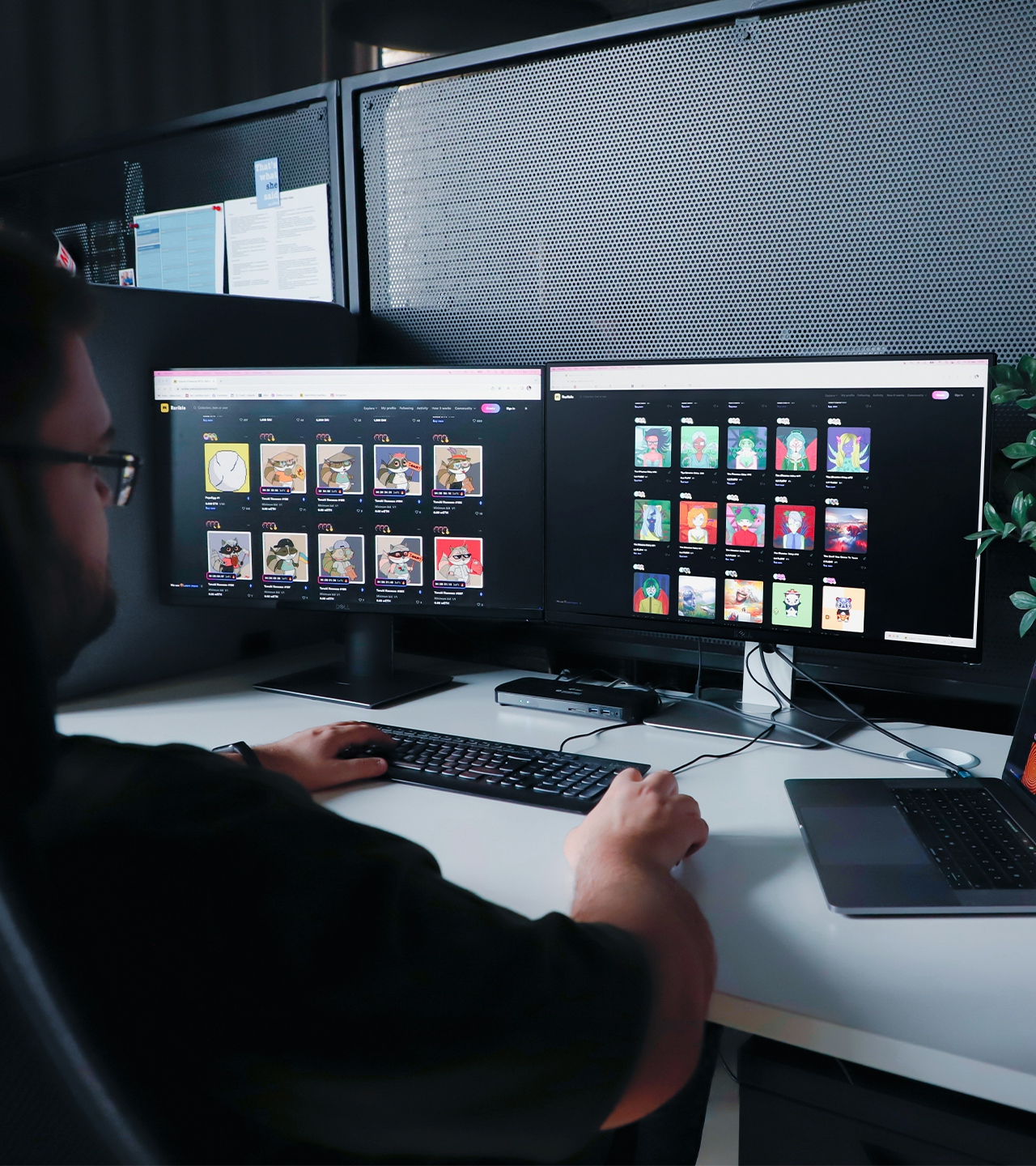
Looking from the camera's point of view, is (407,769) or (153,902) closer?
(153,902)

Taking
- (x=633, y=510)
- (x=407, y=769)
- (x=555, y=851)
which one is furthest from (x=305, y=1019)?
(x=633, y=510)

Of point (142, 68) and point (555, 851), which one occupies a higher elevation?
point (142, 68)

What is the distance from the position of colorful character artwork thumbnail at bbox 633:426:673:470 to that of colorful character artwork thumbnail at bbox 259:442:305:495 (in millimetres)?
444

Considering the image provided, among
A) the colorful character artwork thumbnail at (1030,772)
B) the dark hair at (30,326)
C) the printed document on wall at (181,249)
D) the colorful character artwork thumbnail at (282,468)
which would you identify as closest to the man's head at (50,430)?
the dark hair at (30,326)

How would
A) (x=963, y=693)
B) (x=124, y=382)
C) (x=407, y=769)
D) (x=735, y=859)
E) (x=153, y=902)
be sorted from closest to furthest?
(x=153, y=902), (x=735, y=859), (x=407, y=769), (x=963, y=693), (x=124, y=382)

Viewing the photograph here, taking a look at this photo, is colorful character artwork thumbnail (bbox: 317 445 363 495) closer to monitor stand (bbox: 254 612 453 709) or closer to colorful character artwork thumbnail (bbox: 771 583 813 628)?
monitor stand (bbox: 254 612 453 709)

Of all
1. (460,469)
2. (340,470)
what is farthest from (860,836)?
(340,470)

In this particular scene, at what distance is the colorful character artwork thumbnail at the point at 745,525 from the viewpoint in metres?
1.07

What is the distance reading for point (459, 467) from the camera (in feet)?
3.96

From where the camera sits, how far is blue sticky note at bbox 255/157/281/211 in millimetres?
1529

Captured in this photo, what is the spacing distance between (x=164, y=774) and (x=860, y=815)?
625mm

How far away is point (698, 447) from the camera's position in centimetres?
109

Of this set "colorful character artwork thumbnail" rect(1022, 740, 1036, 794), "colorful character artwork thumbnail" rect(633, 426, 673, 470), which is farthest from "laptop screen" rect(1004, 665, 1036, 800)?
"colorful character artwork thumbnail" rect(633, 426, 673, 470)

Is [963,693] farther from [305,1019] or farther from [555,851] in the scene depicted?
[305,1019]
